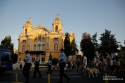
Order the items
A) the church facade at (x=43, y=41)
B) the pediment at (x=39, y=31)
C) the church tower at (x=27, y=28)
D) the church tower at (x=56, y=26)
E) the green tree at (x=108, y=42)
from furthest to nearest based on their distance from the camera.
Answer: the church tower at (x=27, y=28), the church tower at (x=56, y=26), the pediment at (x=39, y=31), the church facade at (x=43, y=41), the green tree at (x=108, y=42)

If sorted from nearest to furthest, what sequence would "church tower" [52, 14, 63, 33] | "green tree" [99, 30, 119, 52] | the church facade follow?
1. "green tree" [99, 30, 119, 52]
2. the church facade
3. "church tower" [52, 14, 63, 33]

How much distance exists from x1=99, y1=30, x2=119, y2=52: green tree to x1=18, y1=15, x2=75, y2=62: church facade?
1974 centimetres

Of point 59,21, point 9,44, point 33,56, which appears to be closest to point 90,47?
point 59,21

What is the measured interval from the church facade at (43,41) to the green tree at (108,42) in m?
19.7

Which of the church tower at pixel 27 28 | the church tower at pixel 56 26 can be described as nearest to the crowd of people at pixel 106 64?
the church tower at pixel 56 26

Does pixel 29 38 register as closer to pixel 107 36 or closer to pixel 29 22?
pixel 29 22

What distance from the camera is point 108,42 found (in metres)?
38.3

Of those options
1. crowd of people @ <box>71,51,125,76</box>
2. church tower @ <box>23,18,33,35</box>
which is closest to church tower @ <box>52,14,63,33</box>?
church tower @ <box>23,18,33,35</box>

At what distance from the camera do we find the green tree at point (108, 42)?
125 ft

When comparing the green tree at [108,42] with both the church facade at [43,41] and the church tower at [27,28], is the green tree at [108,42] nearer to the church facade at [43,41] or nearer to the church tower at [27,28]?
the church facade at [43,41]

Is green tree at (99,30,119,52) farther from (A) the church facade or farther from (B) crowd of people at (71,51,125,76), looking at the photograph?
(A) the church facade

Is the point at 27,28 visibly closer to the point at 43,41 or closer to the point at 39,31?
the point at 39,31

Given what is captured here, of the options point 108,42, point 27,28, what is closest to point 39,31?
point 27,28

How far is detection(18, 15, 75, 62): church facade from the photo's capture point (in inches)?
2175
